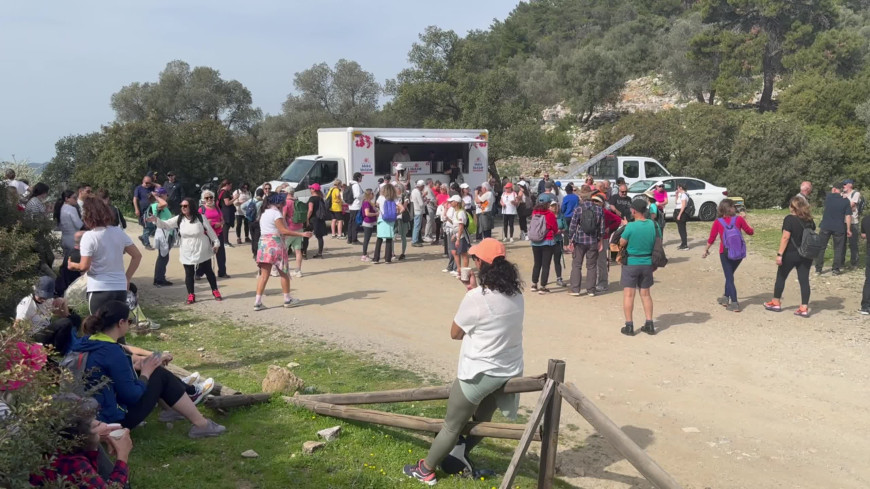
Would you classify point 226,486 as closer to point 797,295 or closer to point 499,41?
point 797,295

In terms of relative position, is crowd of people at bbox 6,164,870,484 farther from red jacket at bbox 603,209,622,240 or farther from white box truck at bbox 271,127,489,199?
white box truck at bbox 271,127,489,199

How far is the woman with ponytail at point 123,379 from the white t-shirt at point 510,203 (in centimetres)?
1207

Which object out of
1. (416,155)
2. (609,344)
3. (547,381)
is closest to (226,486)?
(547,381)

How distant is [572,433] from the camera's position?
6.45 m

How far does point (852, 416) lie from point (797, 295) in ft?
17.7

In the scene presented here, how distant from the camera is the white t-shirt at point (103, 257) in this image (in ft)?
22.7

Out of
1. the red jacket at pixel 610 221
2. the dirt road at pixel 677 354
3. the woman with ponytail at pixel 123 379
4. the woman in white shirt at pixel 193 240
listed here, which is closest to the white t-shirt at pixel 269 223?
the woman in white shirt at pixel 193 240

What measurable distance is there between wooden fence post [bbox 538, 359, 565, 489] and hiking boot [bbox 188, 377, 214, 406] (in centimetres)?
291

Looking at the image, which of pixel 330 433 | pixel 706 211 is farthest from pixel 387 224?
pixel 706 211

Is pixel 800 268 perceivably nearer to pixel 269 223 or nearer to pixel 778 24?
pixel 269 223

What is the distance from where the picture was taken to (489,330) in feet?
15.6

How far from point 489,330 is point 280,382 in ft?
8.83

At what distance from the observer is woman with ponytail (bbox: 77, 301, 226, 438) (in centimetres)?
486

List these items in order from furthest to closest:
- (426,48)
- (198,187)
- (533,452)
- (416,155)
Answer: (426,48) < (198,187) < (416,155) < (533,452)
